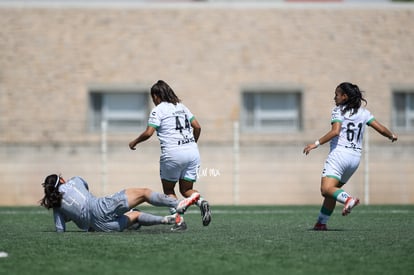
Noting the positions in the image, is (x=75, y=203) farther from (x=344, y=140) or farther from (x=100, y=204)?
(x=344, y=140)

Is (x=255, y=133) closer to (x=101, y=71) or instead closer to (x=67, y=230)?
(x=101, y=71)

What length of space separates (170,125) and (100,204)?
144 cm

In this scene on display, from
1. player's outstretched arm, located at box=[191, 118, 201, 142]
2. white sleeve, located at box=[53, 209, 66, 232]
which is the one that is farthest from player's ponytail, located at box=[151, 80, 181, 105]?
white sleeve, located at box=[53, 209, 66, 232]

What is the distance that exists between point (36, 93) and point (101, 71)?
6.83 feet

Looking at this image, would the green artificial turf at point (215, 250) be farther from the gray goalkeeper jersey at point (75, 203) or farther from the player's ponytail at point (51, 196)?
the player's ponytail at point (51, 196)

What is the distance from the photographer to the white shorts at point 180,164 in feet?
40.6

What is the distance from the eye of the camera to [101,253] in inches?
385

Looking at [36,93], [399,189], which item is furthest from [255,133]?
[36,93]

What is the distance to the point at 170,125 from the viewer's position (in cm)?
1241

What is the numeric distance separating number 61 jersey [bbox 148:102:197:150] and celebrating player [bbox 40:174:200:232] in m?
0.85

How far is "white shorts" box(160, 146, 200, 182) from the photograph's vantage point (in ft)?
40.6

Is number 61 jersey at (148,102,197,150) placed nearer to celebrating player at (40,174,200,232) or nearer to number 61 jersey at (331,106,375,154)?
celebrating player at (40,174,200,232)

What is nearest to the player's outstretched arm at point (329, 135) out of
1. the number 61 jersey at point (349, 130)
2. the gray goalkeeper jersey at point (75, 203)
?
the number 61 jersey at point (349, 130)

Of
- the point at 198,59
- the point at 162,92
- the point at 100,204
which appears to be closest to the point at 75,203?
the point at 100,204
